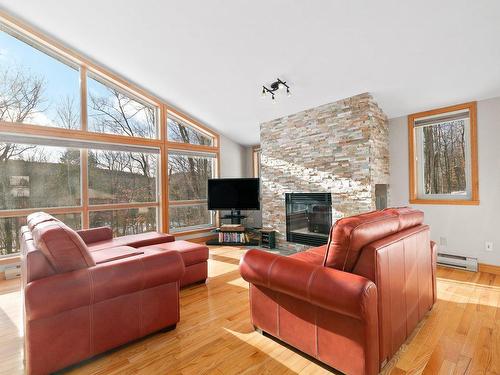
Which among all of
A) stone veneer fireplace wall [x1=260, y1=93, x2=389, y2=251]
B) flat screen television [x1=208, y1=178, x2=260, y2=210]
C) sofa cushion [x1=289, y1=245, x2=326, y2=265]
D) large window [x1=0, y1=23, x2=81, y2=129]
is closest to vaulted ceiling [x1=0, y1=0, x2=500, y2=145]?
stone veneer fireplace wall [x1=260, y1=93, x2=389, y2=251]

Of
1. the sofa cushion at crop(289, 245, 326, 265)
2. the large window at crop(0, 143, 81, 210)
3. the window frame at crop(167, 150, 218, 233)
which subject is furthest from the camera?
the window frame at crop(167, 150, 218, 233)

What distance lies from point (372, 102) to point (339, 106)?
44cm

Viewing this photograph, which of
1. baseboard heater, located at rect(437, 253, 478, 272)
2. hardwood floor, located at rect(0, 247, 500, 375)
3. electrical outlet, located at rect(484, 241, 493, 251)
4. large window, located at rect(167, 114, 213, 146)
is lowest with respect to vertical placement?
hardwood floor, located at rect(0, 247, 500, 375)

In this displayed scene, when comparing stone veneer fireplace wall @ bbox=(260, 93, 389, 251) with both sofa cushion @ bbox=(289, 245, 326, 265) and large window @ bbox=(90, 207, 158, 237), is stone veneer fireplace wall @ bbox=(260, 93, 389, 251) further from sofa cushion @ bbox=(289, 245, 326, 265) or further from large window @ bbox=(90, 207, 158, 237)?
large window @ bbox=(90, 207, 158, 237)

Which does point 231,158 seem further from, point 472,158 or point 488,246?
point 488,246

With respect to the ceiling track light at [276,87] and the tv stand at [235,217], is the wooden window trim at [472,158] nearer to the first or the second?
the ceiling track light at [276,87]

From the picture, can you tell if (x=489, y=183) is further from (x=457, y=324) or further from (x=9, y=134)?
(x=9, y=134)

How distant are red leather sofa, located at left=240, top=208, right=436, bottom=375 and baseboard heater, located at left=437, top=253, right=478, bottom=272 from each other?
6.81ft

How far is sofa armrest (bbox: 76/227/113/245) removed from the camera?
3211mm

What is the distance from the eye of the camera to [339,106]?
3879 mm

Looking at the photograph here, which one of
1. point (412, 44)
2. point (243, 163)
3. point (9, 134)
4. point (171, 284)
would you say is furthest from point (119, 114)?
point (412, 44)

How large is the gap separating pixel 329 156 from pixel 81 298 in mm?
3469

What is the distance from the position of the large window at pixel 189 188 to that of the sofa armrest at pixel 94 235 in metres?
1.63

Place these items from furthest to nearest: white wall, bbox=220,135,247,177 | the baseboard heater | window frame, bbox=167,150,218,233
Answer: white wall, bbox=220,135,247,177
window frame, bbox=167,150,218,233
the baseboard heater
